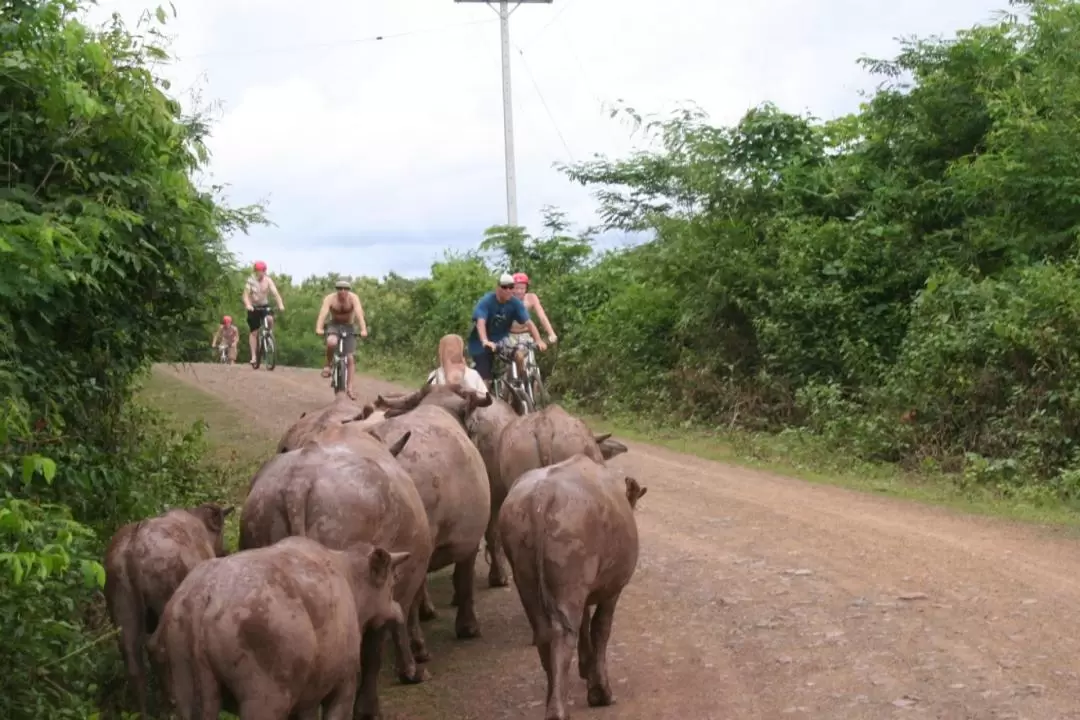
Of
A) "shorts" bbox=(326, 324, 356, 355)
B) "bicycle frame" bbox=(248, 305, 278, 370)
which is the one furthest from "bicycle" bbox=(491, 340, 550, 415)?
"bicycle frame" bbox=(248, 305, 278, 370)

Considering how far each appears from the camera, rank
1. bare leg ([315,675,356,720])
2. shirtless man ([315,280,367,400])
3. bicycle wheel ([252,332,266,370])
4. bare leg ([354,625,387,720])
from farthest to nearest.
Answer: bicycle wheel ([252,332,266,370]), shirtless man ([315,280,367,400]), bare leg ([354,625,387,720]), bare leg ([315,675,356,720])

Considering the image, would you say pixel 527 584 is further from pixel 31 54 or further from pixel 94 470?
pixel 31 54

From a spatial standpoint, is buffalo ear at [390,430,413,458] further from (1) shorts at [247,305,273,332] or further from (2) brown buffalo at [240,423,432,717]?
(1) shorts at [247,305,273,332]

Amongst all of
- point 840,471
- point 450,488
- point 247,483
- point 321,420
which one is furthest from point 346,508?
point 840,471

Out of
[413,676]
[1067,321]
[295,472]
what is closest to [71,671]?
[295,472]

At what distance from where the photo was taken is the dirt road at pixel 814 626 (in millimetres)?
6723

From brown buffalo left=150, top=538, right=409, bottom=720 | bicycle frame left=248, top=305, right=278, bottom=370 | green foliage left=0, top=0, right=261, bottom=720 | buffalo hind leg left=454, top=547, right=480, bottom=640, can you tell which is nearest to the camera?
brown buffalo left=150, top=538, right=409, bottom=720

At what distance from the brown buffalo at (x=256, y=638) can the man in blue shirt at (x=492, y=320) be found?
8790mm

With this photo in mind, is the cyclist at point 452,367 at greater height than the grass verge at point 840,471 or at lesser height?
greater

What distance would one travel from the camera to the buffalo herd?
16.2ft

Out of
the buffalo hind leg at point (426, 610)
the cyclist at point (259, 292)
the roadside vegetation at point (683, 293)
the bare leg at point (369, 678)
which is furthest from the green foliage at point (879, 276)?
the bare leg at point (369, 678)

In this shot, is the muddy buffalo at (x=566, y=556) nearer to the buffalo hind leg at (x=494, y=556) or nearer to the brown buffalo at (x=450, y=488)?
the brown buffalo at (x=450, y=488)

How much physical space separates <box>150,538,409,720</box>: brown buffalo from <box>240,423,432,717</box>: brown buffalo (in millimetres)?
938

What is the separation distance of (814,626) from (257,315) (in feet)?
53.7
